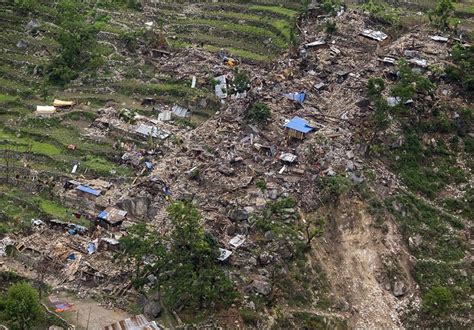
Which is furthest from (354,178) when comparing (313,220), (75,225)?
(75,225)

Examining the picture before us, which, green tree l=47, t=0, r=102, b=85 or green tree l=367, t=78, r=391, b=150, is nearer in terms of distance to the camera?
green tree l=367, t=78, r=391, b=150

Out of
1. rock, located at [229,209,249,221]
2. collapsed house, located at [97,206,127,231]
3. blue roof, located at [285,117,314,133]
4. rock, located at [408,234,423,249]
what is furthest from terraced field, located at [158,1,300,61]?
rock, located at [408,234,423,249]

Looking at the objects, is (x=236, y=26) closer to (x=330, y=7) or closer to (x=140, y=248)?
(x=330, y=7)

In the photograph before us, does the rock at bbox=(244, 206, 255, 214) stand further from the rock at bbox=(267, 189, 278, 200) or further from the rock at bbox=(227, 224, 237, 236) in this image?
the rock at bbox=(267, 189, 278, 200)

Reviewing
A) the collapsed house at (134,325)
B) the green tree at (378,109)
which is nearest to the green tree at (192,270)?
the collapsed house at (134,325)

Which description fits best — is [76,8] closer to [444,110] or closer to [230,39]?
[230,39]

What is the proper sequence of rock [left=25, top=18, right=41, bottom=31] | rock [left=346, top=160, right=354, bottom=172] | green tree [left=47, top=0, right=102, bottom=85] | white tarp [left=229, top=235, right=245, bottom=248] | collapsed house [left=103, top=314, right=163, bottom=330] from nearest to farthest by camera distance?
collapsed house [left=103, top=314, right=163, bottom=330] → white tarp [left=229, top=235, right=245, bottom=248] → rock [left=346, top=160, right=354, bottom=172] → green tree [left=47, top=0, right=102, bottom=85] → rock [left=25, top=18, right=41, bottom=31]

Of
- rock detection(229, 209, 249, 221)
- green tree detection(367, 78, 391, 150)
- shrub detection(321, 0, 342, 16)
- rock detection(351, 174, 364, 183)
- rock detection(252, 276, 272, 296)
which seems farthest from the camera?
shrub detection(321, 0, 342, 16)

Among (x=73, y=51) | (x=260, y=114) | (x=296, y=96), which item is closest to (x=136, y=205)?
(x=260, y=114)
